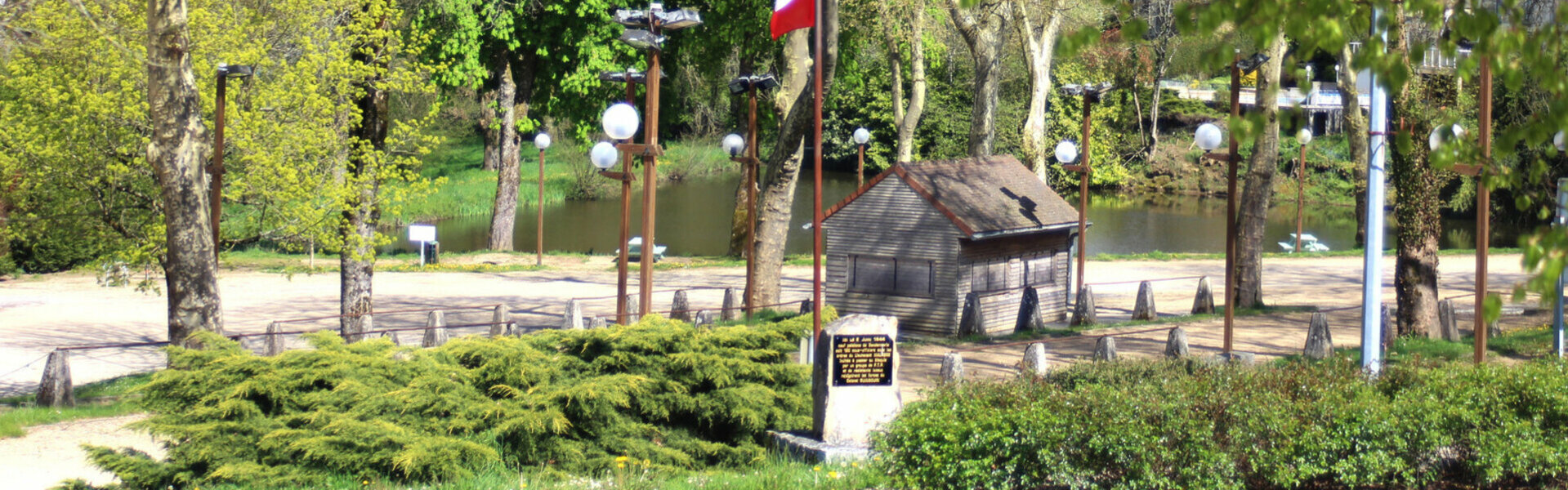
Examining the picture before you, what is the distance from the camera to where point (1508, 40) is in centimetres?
378

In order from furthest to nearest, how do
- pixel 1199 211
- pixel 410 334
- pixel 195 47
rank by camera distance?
pixel 1199 211
pixel 410 334
pixel 195 47

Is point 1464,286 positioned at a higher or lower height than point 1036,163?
lower

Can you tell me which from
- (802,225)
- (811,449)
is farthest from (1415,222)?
(802,225)

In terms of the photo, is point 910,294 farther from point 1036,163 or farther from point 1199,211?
point 1199,211

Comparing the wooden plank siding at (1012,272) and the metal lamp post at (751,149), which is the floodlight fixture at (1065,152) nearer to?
the wooden plank siding at (1012,272)

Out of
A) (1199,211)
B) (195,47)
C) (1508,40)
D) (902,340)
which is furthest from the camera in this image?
(1199,211)

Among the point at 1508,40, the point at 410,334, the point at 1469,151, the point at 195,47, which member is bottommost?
the point at 410,334

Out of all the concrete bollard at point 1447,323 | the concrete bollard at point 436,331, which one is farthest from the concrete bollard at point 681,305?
the concrete bollard at point 1447,323

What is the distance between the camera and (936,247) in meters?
16.5

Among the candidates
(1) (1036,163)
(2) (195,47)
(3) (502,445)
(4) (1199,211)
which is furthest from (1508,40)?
(4) (1199,211)

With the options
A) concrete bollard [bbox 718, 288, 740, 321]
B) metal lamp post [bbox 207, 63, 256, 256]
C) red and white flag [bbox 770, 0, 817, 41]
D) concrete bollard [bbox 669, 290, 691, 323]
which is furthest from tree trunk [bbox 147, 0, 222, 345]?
concrete bollard [bbox 718, 288, 740, 321]

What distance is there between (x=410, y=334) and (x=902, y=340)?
6.87m

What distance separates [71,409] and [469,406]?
20.3 feet

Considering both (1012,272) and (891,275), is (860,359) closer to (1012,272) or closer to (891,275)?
(891,275)
